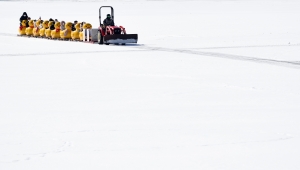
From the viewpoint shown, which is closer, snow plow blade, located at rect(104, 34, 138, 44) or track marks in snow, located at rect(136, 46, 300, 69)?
track marks in snow, located at rect(136, 46, 300, 69)

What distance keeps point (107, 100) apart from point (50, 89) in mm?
1956

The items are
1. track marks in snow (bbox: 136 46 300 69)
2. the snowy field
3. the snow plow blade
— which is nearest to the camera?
the snowy field

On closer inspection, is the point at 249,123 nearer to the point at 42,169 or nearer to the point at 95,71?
the point at 42,169

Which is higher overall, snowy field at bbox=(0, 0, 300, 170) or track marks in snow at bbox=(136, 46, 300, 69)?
snowy field at bbox=(0, 0, 300, 170)

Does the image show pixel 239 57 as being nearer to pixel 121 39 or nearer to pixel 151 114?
pixel 121 39

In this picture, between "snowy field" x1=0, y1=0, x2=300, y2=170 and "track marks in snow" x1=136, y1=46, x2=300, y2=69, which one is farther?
"track marks in snow" x1=136, y1=46, x2=300, y2=69

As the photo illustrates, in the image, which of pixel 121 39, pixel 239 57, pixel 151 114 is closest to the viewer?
pixel 151 114

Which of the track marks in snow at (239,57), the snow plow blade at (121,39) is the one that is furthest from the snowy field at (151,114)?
the snow plow blade at (121,39)

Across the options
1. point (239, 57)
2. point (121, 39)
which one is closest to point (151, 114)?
point (239, 57)

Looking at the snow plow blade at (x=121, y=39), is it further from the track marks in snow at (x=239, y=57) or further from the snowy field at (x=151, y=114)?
the snowy field at (x=151, y=114)

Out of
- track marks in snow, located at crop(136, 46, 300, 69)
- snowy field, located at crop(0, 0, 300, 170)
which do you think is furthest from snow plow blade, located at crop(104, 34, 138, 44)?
snowy field, located at crop(0, 0, 300, 170)

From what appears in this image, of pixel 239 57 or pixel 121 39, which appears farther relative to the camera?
pixel 121 39

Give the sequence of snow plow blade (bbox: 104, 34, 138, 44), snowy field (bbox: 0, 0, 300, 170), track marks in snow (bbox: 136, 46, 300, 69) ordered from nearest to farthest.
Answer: snowy field (bbox: 0, 0, 300, 170) < track marks in snow (bbox: 136, 46, 300, 69) < snow plow blade (bbox: 104, 34, 138, 44)

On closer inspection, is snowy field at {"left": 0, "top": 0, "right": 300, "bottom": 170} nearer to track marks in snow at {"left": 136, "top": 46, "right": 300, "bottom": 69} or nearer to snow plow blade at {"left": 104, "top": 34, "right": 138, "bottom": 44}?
track marks in snow at {"left": 136, "top": 46, "right": 300, "bottom": 69}
